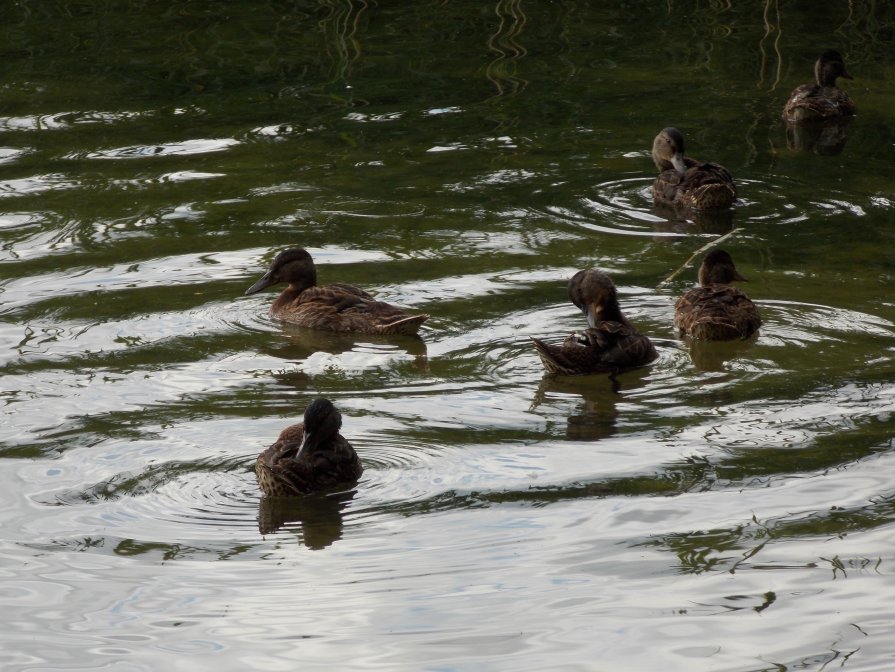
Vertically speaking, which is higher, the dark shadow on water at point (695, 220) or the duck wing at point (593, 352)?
the dark shadow on water at point (695, 220)

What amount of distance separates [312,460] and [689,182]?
6.73 m

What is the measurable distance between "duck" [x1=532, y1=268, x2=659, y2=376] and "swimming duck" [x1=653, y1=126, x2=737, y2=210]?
367 centimetres

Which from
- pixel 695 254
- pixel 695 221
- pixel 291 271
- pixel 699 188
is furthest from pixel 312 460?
pixel 699 188

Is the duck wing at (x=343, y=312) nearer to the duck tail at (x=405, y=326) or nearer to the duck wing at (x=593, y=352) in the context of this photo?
the duck tail at (x=405, y=326)

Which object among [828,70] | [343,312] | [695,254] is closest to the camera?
[343,312]

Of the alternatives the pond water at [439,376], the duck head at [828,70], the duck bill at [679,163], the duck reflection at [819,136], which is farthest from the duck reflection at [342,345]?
the duck head at [828,70]

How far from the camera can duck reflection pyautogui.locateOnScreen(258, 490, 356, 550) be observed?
7.55 metres

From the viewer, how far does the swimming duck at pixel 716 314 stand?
1032cm

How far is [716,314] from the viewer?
10.3 m

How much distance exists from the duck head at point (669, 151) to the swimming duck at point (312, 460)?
22.2 ft

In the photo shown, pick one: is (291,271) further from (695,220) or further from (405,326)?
(695,220)

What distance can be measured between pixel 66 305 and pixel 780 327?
201 inches

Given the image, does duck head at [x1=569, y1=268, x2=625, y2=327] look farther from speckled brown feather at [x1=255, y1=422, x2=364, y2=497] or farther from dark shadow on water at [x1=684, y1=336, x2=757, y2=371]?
speckled brown feather at [x1=255, y1=422, x2=364, y2=497]

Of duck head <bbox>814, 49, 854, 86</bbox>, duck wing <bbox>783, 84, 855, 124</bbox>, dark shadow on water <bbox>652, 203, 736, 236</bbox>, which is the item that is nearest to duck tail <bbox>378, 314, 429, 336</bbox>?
dark shadow on water <bbox>652, 203, 736, 236</bbox>
